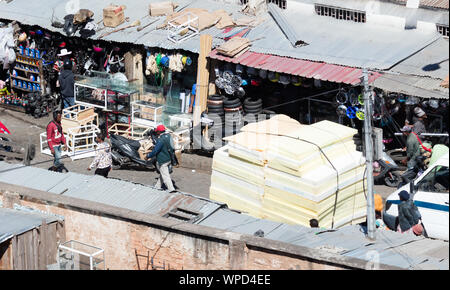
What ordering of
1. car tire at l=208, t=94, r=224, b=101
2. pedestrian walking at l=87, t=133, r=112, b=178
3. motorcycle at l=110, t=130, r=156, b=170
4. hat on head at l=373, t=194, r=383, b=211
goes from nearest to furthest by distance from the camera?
Result: 1. hat on head at l=373, t=194, r=383, b=211
2. pedestrian walking at l=87, t=133, r=112, b=178
3. motorcycle at l=110, t=130, r=156, b=170
4. car tire at l=208, t=94, r=224, b=101

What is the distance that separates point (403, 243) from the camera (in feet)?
54.2

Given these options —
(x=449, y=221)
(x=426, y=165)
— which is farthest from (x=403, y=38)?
(x=449, y=221)

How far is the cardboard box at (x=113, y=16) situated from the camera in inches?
1056

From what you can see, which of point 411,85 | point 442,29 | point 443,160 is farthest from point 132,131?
point 443,160

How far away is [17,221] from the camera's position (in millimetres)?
A: 18297

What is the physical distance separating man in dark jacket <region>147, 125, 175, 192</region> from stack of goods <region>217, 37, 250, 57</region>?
3.59 metres

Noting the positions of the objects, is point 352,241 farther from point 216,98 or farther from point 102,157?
point 216,98

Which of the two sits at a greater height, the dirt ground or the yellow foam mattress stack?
the yellow foam mattress stack

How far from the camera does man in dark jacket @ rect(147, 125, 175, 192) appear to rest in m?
20.9

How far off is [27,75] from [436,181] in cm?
1490

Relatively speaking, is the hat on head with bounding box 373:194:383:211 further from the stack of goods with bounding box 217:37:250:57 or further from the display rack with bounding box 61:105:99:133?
the display rack with bounding box 61:105:99:133

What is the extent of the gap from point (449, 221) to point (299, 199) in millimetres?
3042

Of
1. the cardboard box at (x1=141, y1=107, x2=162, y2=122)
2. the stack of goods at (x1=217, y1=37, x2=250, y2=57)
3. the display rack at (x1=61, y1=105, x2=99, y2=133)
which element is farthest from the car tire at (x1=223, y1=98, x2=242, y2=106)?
the display rack at (x1=61, y1=105, x2=99, y2=133)

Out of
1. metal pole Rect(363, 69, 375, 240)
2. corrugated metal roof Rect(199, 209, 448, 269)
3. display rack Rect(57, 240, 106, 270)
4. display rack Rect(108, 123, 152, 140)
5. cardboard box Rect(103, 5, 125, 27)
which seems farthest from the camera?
cardboard box Rect(103, 5, 125, 27)
